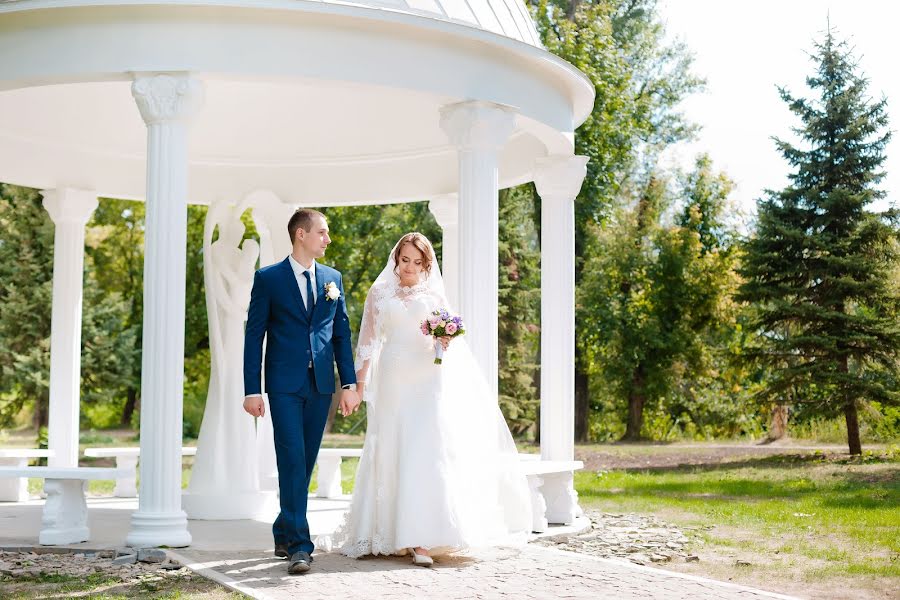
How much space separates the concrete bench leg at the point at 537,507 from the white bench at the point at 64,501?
12.6 ft

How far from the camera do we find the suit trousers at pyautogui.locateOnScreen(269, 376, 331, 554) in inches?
311

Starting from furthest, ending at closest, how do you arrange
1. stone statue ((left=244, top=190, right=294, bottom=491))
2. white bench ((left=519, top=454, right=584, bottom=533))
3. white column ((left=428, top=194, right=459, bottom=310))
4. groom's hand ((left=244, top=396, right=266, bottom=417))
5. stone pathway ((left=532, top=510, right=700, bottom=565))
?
1. white column ((left=428, top=194, right=459, bottom=310))
2. stone statue ((left=244, top=190, right=294, bottom=491))
3. white bench ((left=519, top=454, right=584, bottom=533))
4. stone pathway ((left=532, top=510, right=700, bottom=565))
5. groom's hand ((left=244, top=396, right=266, bottom=417))

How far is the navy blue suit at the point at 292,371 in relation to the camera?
311 inches

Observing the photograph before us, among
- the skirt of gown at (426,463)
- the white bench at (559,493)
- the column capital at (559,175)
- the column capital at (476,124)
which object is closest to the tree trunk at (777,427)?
the column capital at (559,175)

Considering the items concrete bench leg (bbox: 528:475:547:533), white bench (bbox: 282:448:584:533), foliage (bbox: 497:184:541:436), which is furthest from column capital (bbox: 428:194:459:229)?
foliage (bbox: 497:184:541:436)

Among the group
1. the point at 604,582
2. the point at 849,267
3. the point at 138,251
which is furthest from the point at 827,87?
the point at 138,251

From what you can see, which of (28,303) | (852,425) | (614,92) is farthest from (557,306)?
(28,303)

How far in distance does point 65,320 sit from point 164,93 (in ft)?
20.9

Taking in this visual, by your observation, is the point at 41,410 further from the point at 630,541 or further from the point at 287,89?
the point at 630,541

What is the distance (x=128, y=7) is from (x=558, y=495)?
6.43m

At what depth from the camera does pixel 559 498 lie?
11328 millimetres

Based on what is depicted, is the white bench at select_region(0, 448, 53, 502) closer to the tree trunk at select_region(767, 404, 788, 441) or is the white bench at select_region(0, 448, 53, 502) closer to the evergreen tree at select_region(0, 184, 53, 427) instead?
the evergreen tree at select_region(0, 184, 53, 427)

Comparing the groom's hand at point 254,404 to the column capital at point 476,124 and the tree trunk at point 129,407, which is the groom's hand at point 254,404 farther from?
the tree trunk at point 129,407

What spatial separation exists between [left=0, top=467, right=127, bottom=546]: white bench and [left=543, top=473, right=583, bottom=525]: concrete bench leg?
4.48 metres
